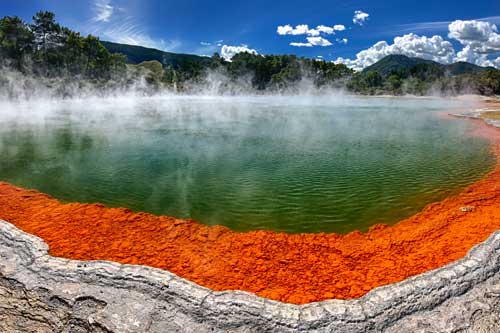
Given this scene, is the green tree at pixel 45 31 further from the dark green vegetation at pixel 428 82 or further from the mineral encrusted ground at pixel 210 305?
the dark green vegetation at pixel 428 82

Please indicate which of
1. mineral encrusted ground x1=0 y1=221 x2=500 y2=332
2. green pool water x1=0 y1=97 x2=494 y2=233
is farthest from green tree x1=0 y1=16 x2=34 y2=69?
mineral encrusted ground x1=0 y1=221 x2=500 y2=332

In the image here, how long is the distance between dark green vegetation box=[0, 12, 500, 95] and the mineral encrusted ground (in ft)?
177

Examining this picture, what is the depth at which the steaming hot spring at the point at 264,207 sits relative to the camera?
706 cm

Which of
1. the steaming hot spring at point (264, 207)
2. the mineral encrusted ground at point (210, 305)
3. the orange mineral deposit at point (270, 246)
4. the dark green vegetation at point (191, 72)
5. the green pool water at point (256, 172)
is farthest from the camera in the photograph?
the dark green vegetation at point (191, 72)

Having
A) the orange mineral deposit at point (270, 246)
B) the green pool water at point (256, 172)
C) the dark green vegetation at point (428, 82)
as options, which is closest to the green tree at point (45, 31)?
the green pool water at point (256, 172)

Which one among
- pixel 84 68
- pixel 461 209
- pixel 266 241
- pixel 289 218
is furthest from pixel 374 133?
pixel 84 68

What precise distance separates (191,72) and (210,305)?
102m

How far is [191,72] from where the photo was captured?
101188mm

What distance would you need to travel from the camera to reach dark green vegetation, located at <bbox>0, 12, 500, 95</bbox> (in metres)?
56.1

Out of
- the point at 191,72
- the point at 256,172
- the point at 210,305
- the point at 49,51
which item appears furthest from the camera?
the point at 191,72

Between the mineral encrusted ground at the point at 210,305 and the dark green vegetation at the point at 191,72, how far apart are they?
5403 centimetres

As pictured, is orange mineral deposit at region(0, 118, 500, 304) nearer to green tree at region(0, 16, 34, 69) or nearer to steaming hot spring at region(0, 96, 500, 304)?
steaming hot spring at region(0, 96, 500, 304)

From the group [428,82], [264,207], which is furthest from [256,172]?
[428,82]

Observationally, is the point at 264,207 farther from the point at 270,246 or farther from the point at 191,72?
the point at 191,72
